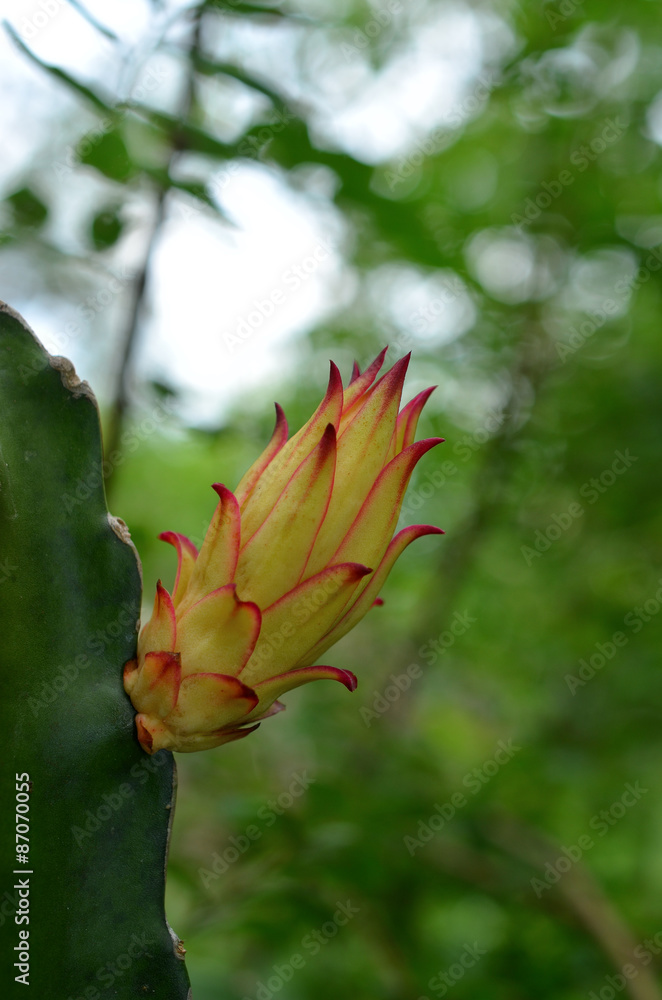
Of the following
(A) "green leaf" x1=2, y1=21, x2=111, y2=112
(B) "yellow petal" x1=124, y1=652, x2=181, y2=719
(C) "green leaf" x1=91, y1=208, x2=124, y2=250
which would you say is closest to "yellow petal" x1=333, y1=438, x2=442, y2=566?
(B) "yellow petal" x1=124, y1=652, x2=181, y2=719

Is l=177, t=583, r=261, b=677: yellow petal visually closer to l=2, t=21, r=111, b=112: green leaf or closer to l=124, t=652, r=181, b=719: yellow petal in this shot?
l=124, t=652, r=181, b=719: yellow petal

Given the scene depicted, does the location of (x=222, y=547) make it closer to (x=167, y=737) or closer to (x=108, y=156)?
(x=167, y=737)

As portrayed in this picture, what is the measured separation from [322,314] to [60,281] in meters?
0.96

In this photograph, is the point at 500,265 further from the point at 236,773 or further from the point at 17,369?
the point at 17,369

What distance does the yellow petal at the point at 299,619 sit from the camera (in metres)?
0.40

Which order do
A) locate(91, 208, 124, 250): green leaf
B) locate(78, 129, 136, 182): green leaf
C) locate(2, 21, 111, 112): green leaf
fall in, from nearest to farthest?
locate(2, 21, 111, 112): green leaf
locate(78, 129, 136, 182): green leaf
locate(91, 208, 124, 250): green leaf

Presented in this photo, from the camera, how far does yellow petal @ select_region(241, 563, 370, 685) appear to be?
402 mm

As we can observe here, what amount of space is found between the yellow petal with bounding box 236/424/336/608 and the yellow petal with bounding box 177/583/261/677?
0.04ft

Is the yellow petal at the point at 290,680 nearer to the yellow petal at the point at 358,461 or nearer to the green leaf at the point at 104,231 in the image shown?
the yellow petal at the point at 358,461

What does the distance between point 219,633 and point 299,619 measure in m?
0.04

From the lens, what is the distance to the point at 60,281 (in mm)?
1182

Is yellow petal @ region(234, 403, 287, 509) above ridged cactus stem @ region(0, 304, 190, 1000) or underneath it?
above

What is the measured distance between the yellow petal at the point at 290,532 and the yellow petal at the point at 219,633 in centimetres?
1

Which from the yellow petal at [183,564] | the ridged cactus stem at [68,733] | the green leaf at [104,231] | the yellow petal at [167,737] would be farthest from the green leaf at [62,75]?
the yellow petal at [167,737]
